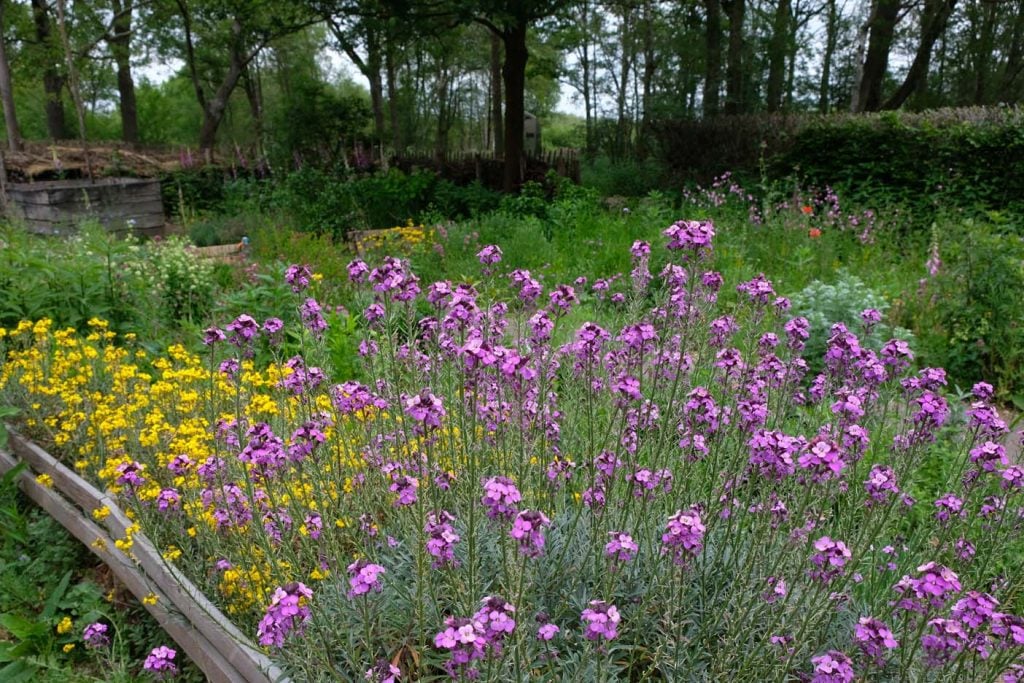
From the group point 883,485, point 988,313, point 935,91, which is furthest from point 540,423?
point 935,91

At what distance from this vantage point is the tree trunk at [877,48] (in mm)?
16906

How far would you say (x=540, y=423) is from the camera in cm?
281

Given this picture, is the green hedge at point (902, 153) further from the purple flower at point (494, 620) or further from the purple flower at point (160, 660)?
the purple flower at point (160, 660)

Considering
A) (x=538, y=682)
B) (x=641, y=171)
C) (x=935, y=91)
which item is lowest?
(x=538, y=682)

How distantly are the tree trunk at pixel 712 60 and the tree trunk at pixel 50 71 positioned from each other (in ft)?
58.6

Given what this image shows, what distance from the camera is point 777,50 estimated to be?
2064cm

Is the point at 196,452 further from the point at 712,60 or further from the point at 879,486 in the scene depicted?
the point at 712,60

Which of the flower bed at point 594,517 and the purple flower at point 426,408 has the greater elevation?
the purple flower at point 426,408

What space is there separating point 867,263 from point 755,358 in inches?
196

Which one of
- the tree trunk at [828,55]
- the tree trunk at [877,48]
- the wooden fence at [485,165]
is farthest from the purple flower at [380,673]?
the tree trunk at [828,55]

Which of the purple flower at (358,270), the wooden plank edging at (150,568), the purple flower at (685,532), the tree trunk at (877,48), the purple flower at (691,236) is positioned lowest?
the wooden plank edging at (150,568)

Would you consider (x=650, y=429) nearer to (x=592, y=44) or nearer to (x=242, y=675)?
→ (x=242, y=675)

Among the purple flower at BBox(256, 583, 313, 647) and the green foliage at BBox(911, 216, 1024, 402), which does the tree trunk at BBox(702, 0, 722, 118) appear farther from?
the purple flower at BBox(256, 583, 313, 647)

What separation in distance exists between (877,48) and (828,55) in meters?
10.8
